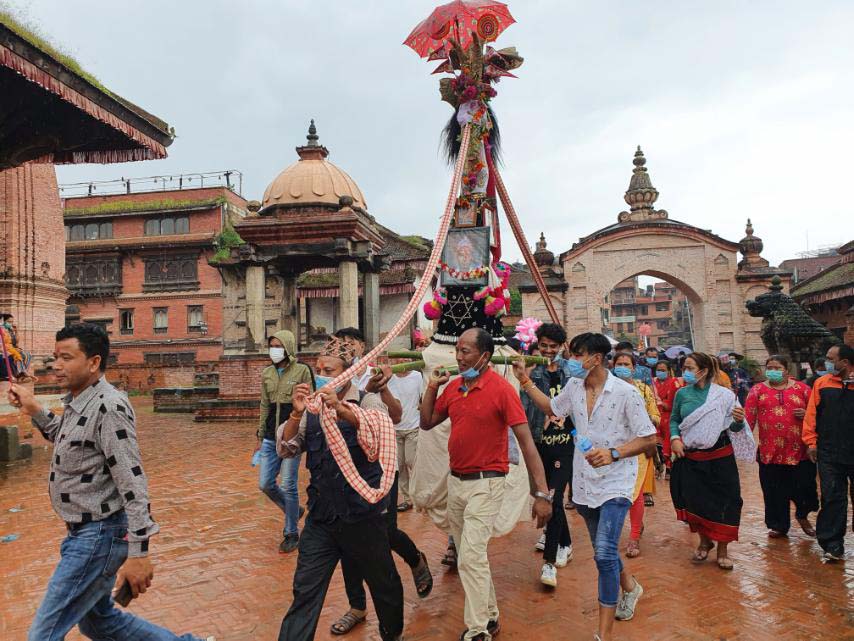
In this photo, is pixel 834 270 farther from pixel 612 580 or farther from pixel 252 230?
pixel 612 580

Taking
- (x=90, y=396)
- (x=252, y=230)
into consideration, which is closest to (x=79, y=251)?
(x=252, y=230)

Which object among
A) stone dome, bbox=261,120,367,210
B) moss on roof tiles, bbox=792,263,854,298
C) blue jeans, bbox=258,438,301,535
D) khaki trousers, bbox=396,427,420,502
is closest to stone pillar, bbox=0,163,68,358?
stone dome, bbox=261,120,367,210

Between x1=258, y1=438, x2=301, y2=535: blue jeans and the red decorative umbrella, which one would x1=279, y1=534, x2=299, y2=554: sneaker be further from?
the red decorative umbrella

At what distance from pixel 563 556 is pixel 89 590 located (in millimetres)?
3753

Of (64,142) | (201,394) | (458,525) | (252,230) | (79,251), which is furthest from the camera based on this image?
(79,251)

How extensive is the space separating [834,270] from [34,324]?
88.8 feet

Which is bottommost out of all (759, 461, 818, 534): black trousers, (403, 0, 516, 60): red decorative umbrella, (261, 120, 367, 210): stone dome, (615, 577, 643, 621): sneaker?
(615, 577, 643, 621): sneaker

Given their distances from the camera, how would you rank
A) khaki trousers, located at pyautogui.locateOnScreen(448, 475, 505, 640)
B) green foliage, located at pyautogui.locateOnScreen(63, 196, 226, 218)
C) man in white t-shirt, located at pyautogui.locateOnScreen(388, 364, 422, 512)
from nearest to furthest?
khaki trousers, located at pyautogui.locateOnScreen(448, 475, 505, 640), man in white t-shirt, located at pyautogui.locateOnScreen(388, 364, 422, 512), green foliage, located at pyautogui.locateOnScreen(63, 196, 226, 218)

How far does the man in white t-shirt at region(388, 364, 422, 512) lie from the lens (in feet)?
20.2

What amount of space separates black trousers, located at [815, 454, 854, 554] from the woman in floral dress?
57cm

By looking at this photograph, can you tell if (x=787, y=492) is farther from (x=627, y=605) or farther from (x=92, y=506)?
(x=92, y=506)

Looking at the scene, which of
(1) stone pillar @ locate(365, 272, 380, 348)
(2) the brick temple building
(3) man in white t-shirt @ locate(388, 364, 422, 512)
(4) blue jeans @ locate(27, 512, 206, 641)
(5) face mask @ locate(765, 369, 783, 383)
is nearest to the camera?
(4) blue jeans @ locate(27, 512, 206, 641)

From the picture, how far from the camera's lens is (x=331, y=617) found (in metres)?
4.36

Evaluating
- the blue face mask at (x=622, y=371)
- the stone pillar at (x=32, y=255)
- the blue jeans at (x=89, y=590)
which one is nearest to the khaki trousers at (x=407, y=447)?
the blue face mask at (x=622, y=371)
